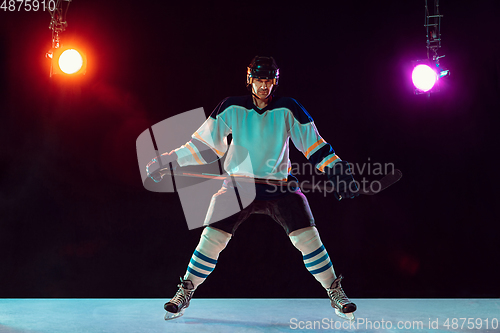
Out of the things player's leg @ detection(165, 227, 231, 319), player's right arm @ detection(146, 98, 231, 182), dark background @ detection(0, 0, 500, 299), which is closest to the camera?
player's leg @ detection(165, 227, 231, 319)

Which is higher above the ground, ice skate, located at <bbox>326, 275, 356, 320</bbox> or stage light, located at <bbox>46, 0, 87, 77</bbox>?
stage light, located at <bbox>46, 0, 87, 77</bbox>

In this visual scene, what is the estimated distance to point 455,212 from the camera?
3.38 meters

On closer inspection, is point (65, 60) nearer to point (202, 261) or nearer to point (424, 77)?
point (202, 261)

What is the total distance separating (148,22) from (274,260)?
6.97 ft

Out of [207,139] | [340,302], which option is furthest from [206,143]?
[340,302]

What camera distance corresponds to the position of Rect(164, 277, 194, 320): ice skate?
2537mm

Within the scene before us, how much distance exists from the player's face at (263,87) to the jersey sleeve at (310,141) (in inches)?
7.6

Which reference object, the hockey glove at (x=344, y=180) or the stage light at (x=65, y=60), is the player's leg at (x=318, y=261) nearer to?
the hockey glove at (x=344, y=180)

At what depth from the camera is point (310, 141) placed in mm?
2648

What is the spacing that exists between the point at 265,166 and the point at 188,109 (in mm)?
1091

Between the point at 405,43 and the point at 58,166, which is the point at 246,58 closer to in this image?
the point at 405,43

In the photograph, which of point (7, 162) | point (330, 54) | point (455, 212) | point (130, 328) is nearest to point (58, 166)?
point (7, 162)

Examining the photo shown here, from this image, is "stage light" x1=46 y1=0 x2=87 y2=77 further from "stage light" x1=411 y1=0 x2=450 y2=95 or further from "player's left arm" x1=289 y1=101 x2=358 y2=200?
"stage light" x1=411 y1=0 x2=450 y2=95

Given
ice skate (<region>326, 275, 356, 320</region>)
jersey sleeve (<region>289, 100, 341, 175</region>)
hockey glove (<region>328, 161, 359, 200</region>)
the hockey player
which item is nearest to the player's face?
the hockey player
